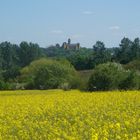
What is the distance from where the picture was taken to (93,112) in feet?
53.8

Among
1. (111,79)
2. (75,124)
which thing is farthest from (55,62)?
(75,124)


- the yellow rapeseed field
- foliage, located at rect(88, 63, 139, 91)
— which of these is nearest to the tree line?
foliage, located at rect(88, 63, 139, 91)

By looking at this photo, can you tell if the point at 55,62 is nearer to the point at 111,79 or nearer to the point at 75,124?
the point at 111,79

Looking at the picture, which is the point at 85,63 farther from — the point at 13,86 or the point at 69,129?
the point at 69,129

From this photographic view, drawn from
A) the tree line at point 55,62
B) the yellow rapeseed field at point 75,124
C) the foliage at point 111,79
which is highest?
the tree line at point 55,62

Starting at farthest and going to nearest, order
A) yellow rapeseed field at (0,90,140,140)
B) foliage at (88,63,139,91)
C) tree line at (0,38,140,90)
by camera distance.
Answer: tree line at (0,38,140,90)
foliage at (88,63,139,91)
yellow rapeseed field at (0,90,140,140)

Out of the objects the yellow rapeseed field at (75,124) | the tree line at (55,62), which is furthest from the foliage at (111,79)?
the yellow rapeseed field at (75,124)

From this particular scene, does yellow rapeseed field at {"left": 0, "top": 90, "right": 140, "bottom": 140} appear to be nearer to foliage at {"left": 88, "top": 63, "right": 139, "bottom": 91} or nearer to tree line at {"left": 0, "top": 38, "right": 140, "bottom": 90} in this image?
foliage at {"left": 88, "top": 63, "right": 139, "bottom": 91}

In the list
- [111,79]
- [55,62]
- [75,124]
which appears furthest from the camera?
[55,62]

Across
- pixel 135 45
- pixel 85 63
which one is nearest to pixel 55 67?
pixel 85 63

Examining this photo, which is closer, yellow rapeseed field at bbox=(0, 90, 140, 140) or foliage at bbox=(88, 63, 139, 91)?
yellow rapeseed field at bbox=(0, 90, 140, 140)

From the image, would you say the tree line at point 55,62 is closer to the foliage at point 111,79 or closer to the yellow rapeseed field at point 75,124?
the foliage at point 111,79

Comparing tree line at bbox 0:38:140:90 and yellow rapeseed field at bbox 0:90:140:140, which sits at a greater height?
tree line at bbox 0:38:140:90

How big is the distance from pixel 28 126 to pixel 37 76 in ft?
176
